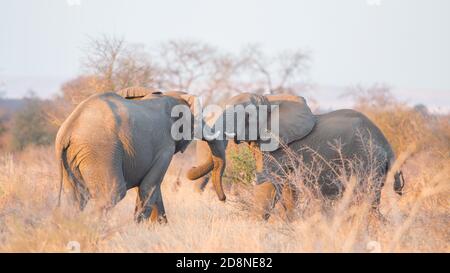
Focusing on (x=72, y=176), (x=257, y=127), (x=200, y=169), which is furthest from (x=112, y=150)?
(x=257, y=127)

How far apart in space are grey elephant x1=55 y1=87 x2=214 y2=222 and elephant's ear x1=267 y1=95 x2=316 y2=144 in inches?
67.9

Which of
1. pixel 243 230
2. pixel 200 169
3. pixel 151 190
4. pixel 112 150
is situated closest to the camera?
pixel 243 230

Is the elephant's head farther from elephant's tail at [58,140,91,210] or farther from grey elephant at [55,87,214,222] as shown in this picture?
elephant's tail at [58,140,91,210]

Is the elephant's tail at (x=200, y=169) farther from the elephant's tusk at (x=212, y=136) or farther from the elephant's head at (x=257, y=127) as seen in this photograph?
the elephant's tusk at (x=212, y=136)

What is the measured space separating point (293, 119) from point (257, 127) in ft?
1.76

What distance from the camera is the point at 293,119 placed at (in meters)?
10.7

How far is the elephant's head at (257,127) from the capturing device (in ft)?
34.3

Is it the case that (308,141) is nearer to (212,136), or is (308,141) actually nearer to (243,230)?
(212,136)

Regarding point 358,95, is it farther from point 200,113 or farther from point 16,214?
point 16,214

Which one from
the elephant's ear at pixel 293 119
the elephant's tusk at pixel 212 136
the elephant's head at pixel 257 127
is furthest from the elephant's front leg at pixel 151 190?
the elephant's ear at pixel 293 119

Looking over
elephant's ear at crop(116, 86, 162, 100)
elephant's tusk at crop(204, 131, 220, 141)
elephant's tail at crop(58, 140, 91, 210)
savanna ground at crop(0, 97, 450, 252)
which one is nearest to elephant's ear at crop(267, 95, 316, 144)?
elephant's tusk at crop(204, 131, 220, 141)

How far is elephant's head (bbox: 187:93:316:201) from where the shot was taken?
1047cm
